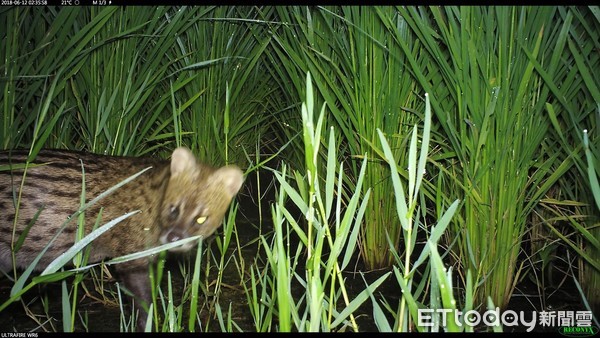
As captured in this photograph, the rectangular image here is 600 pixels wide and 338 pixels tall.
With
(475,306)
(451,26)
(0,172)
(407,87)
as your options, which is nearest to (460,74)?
(451,26)

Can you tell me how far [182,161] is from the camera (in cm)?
352

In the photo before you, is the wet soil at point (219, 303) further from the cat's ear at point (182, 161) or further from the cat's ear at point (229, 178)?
the cat's ear at point (182, 161)

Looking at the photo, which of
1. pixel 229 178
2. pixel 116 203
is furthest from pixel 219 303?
pixel 116 203

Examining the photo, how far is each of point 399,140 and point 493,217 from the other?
839mm

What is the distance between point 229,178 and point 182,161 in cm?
25

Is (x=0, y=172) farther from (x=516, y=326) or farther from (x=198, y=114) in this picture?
(x=516, y=326)

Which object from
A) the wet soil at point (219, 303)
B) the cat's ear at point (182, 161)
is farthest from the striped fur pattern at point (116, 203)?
the wet soil at point (219, 303)

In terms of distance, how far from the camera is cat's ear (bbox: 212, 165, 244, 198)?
355cm

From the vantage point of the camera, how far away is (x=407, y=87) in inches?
149

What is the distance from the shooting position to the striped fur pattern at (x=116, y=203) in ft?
11.3

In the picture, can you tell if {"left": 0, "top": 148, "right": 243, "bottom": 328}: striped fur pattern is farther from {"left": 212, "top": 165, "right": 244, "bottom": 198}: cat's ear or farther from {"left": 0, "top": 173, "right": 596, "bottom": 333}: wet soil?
{"left": 0, "top": 173, "right": 596, "bottom": 333}: wet soil
